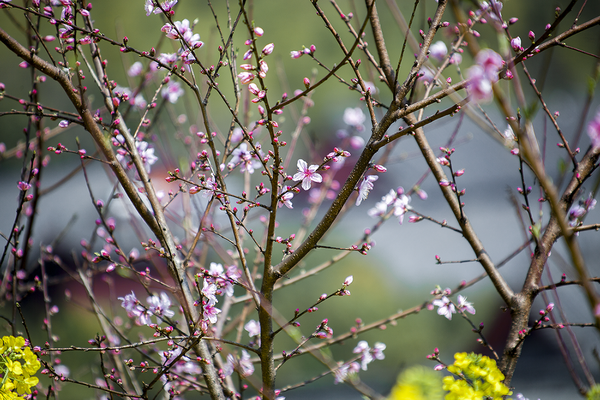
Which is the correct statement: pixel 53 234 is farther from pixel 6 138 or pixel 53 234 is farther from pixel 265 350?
pixel 265 350

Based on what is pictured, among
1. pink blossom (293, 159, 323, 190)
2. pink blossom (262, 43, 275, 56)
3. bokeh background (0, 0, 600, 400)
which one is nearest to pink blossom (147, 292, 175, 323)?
pink blossom (293, 159, 323, 190)

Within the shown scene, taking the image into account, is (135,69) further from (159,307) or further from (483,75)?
(483,75)

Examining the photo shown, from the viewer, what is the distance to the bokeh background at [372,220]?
1351 mm

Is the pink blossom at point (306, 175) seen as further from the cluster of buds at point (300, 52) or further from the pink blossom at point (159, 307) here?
the pink blossom at point (159, 307)

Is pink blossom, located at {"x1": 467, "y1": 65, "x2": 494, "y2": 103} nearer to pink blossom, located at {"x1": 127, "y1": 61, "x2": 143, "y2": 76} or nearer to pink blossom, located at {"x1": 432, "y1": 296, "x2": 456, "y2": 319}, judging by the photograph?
pink blossom, located at {"x1": 432, "y1": 296, "x2": 456, "y2": 319}

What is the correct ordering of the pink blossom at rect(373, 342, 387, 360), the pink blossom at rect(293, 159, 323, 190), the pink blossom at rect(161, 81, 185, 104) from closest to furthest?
the pink blossom at rect(293, 159, 323, 190) < the pink blossom at rect(373, 342, 387, 360) < the pink blossom at rect(161, 81, 185, 104)

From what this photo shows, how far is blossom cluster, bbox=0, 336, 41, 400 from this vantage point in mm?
502

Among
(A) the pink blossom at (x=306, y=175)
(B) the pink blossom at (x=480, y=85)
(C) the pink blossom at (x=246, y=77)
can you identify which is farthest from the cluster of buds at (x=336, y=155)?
(B) the pink blossom at (x=480, y=85)

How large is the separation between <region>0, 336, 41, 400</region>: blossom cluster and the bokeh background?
839 mm

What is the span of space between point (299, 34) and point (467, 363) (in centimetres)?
128

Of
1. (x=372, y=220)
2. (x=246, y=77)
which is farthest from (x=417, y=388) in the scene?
(x=372, y=220)

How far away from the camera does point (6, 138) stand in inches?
56.5

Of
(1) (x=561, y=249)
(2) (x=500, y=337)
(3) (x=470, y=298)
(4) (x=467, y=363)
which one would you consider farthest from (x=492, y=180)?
(4) (x=467, y=363)

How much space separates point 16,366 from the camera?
1.64 ft
